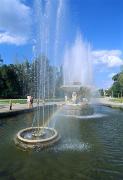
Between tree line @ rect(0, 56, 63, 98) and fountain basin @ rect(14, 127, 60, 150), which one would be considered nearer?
fountain basin @ rect(14, 127, 60, 150)

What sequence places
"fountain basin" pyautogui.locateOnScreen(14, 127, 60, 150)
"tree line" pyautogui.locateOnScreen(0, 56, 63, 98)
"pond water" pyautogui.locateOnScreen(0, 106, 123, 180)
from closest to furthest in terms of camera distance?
"pond water" pyautogui.locateOnScreen(0, 106, 123, 180), "fountain basin" pyautogui.locateOnScreen(14, 127, 60, 150), "tree line" pyautogui.locateOnScreen(0, 56, 63, 98)

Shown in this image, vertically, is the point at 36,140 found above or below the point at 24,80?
below

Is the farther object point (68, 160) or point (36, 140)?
point (36, 140)

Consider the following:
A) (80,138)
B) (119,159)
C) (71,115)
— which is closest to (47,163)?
(119,159)

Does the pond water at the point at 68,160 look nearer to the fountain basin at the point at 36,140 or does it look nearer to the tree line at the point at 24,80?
the fountain basin at the point at 36,140

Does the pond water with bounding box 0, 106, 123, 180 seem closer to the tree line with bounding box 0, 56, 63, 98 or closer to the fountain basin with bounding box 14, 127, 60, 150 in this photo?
the fountain basin with bounding box 14, 127, 60, 150

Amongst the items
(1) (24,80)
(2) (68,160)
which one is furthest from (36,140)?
(1) (24,80)

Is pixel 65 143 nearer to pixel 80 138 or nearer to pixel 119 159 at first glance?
pixel 80 138

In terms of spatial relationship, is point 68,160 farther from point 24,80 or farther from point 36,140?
point 24,80

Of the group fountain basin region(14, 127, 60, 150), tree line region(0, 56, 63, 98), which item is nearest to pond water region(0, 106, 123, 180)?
fountain basin region(14, 127, 60, 150)

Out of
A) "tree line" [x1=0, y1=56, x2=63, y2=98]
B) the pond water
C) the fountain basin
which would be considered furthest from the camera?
"tree line" [x1=0, y1=56, x2=63, y2=98]

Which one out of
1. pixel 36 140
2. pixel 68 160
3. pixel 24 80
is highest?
pixel 24 80

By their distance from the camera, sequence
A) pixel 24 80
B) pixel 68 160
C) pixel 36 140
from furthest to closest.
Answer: pixel 24 80 < pixel 36 140 < pixel 68 160

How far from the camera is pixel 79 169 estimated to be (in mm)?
10102
